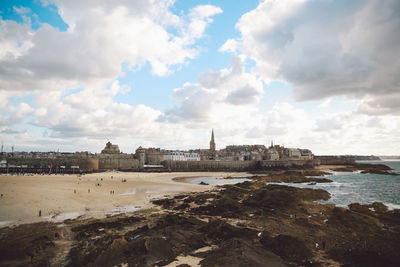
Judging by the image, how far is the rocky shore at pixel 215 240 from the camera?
1073cm

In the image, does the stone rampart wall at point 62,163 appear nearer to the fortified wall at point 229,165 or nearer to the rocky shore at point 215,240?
the fortified wall at point 229,165

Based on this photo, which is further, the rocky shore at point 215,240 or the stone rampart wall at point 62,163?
the stone rampart wall at point 62,163

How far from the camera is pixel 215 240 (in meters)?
13.2

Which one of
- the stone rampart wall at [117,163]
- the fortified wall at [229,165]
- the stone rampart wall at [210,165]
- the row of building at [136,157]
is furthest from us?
the fortified wall at [229,165]

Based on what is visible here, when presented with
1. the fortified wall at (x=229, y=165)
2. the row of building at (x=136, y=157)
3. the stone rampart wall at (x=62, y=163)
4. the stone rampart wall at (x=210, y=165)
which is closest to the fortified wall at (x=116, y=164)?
the row of building at (x=136, y=157)

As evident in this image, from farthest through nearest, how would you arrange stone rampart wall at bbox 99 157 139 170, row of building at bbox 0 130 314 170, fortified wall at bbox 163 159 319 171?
fortified wall at bbox 163 159 319 171, stone rampart wall at bbox 99 157 139 170, row of building at bbox 0 130 314 170

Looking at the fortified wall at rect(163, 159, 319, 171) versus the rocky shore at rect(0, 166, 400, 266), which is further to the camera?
the fortified wall at rect(163, 159, 319, 171)

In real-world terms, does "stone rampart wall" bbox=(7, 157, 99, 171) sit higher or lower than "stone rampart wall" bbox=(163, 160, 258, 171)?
higher

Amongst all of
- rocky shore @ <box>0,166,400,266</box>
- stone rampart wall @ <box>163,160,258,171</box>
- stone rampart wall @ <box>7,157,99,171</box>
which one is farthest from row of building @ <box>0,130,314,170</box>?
rocky shore @ <box>0,166,400,266</box>

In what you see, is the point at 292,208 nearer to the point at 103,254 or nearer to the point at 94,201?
the point at 103,254

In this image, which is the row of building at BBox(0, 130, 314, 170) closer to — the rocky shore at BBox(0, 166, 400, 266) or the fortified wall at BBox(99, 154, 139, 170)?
the fortified wall at BBox(99, 154, 139, 170)

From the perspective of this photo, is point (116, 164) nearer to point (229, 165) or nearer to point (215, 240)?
point (229, 165)

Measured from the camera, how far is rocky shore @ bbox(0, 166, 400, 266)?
1073cm

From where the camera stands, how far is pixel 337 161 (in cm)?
12394
